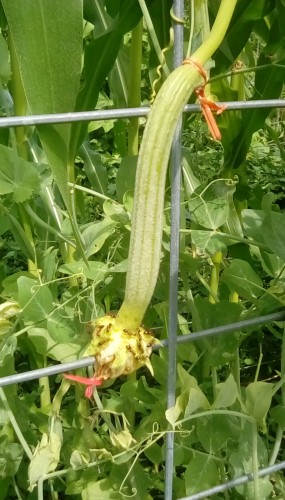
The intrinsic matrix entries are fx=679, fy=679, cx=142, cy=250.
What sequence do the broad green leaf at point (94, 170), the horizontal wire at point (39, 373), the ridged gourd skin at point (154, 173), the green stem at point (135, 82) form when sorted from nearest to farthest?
the ridged gourd skin at point (154, 173) → the horizontal wire at point (39, 373) → the green stem at point (135, 82) → the broad green leaf at point (94, 170)

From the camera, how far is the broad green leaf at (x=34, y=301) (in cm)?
68

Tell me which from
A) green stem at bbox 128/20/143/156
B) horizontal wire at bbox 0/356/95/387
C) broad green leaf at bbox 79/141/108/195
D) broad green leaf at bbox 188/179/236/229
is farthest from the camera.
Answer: broad green leaf at bbox 79/141/108/195

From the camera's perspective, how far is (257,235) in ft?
2.23

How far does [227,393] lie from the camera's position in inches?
25.0

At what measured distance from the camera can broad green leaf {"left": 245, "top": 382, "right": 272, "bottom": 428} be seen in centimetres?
63

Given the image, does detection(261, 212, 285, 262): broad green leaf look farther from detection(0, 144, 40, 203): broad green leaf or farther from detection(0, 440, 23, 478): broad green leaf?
detection(0, 440, 23, 478): broad green leaf

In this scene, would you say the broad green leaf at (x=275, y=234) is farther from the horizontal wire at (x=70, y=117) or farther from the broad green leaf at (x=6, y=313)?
the broad green leaf at (x=6, y=313)

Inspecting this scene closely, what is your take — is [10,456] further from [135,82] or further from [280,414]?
[135,82]

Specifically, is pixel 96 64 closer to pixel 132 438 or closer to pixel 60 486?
pixel 132 438

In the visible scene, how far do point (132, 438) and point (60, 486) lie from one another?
0.30m

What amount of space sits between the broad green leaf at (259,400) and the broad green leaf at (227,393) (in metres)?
0.02

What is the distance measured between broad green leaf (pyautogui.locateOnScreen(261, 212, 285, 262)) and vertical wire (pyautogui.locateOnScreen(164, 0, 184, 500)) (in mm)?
105

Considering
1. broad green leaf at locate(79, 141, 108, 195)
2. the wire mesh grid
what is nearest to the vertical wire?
the wire mesh grid

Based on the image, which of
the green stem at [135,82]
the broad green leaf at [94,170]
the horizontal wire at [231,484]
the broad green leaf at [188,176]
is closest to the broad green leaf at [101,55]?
the green stem at [135,82]
